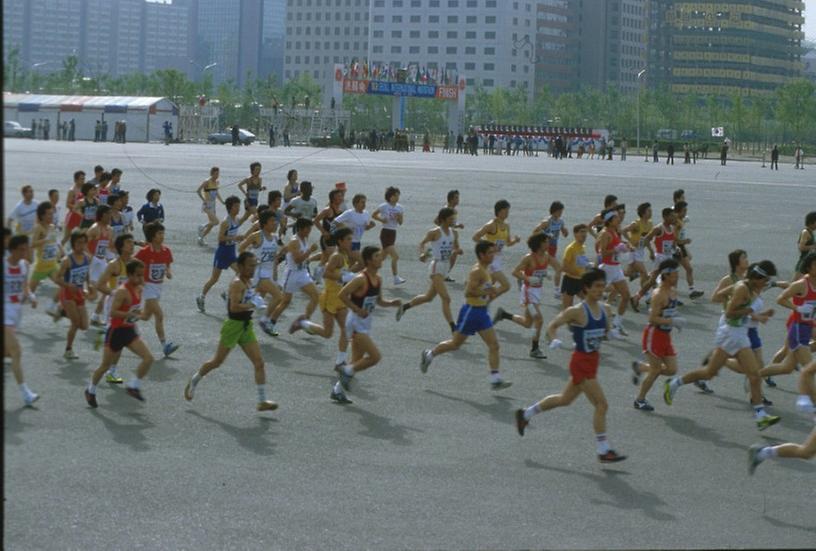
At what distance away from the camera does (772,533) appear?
824 cm

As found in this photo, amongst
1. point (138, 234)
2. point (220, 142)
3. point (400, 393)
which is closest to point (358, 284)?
point (400, 393)

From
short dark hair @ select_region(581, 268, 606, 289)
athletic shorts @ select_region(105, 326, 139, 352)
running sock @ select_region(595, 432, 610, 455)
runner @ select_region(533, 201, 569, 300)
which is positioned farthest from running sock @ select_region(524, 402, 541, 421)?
runner @ select_region(533, 201, 569, 300)

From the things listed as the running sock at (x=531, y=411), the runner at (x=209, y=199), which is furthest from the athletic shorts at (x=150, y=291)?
the runner at (x=209, y=199)

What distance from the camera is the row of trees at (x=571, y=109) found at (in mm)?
123000

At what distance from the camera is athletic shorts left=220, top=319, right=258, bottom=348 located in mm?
11594

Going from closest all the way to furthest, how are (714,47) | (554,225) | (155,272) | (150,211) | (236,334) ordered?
(236,334) → (155,272) → (554,225) → (150,211) → (714,47)

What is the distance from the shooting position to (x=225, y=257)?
1830cm

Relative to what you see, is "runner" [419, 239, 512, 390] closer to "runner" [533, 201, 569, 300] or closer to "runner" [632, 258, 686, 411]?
"runner" [632, 258, 686, 411]

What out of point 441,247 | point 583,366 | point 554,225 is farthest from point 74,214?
point 583,366

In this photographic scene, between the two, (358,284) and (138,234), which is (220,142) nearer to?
(138,234)

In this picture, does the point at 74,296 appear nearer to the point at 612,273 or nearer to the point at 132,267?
the point at 132,267

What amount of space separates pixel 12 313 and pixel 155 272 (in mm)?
11637

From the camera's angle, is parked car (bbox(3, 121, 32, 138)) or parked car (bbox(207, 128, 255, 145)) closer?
parked car (bbox(3, 121, 32, 138))

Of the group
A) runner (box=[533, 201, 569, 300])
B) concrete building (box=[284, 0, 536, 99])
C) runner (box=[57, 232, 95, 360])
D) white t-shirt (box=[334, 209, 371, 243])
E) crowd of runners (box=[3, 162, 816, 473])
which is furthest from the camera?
concrete building (box=[284, 0, 536, 99])
